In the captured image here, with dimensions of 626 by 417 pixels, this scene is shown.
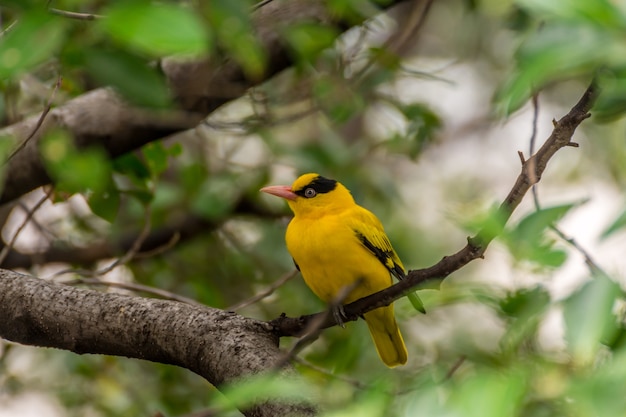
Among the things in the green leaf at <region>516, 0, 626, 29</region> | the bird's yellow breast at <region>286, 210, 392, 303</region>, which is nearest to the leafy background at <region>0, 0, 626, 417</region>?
the green leaf at <region>516, 0, 626, 29</region>

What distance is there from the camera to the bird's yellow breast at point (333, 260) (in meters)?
3.66

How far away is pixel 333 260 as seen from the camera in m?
3.66

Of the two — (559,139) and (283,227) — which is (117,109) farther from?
(559,139)

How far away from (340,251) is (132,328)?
55.1 inches

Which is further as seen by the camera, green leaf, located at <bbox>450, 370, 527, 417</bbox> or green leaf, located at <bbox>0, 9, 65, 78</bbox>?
green leaf, located at <bbox>0, 9, 65, 78</bbox>

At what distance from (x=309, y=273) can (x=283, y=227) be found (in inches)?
60.6

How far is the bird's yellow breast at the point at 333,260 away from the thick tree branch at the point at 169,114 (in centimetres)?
67

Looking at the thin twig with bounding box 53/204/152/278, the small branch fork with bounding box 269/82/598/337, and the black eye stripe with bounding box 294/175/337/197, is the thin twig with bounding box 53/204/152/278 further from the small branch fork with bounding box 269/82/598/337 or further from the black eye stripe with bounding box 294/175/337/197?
the small branch fork with bounding box 269/82/598/337

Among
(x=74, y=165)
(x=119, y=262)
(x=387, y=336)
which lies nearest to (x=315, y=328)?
(x=74, y=165)

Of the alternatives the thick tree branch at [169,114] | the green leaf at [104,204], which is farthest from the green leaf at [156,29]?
the thick tree branch at [169,114]

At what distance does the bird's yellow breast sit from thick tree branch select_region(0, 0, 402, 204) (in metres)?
0.67

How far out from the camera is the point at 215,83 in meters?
3.90

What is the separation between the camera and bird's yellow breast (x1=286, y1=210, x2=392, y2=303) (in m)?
3.66

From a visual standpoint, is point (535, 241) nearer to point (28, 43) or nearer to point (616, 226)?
point (616, 226)
